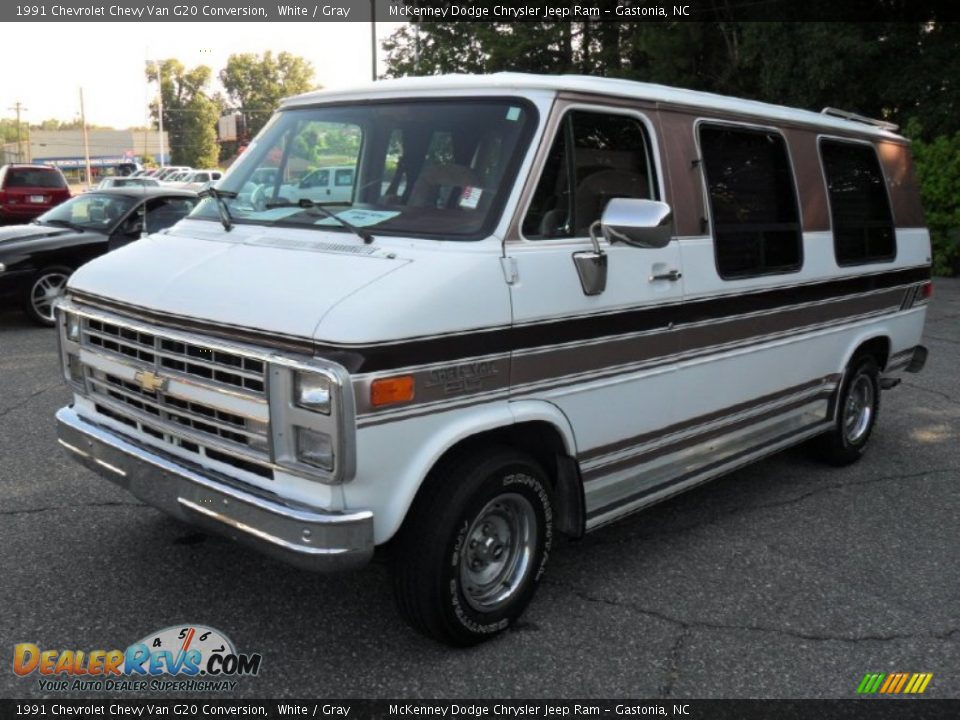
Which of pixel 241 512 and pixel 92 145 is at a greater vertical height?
pixel 92 145

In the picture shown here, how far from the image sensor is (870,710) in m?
3.31

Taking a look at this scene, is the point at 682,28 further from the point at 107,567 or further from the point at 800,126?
the point at 107,567

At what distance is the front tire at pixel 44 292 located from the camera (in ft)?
33.0

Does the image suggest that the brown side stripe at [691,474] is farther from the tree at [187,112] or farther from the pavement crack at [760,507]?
the tree at [187,112]

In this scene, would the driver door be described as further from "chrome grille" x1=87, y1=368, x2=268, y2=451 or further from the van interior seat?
"chrome grille" x1=87, y1=368, x2=268, y2=451

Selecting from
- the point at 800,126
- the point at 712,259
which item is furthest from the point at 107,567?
the point at 800,126

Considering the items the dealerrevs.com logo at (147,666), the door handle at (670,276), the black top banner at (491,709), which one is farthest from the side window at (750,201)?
the dealerrevs.com logo at (147,666)

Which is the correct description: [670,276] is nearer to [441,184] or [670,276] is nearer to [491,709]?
[441,184]

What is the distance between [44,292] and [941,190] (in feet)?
47.8

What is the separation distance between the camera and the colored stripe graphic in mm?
3434

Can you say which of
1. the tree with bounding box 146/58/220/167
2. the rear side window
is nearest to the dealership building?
the tree with bounding box 146/58/220/167

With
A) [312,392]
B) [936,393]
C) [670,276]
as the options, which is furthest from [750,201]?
[936,393]

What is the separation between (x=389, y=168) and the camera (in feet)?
12.9

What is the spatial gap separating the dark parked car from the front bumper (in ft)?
20.4
